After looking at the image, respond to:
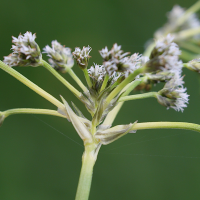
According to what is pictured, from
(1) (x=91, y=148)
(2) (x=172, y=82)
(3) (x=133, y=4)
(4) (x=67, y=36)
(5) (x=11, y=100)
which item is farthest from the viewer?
(3) (x=133, y=4)

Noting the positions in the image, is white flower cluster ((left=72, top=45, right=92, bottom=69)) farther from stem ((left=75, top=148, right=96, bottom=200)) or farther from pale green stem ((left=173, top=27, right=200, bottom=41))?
pale green stem ((left=173, top=27, right=200, bottom=41))

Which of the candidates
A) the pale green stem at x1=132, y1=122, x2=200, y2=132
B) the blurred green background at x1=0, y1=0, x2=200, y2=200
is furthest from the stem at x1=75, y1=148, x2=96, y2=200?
the blurred green background at x1=0, y1=0, x2=200, y2=200

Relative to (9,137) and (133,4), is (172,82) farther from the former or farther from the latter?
(133,4)

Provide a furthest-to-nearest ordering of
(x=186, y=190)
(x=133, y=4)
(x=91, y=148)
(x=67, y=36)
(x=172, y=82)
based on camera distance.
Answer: (x=133, y=4) → (x=67, y=36) → (x=186, y=190) → (x=172, y=82) → (x=91, y=148)

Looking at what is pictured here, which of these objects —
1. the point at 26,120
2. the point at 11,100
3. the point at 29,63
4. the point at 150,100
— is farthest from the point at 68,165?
the point at 29,63

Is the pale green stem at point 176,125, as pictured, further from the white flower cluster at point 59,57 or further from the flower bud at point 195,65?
the white flower cluster at point 59,57

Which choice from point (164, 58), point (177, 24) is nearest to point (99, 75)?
point (164, 58)
